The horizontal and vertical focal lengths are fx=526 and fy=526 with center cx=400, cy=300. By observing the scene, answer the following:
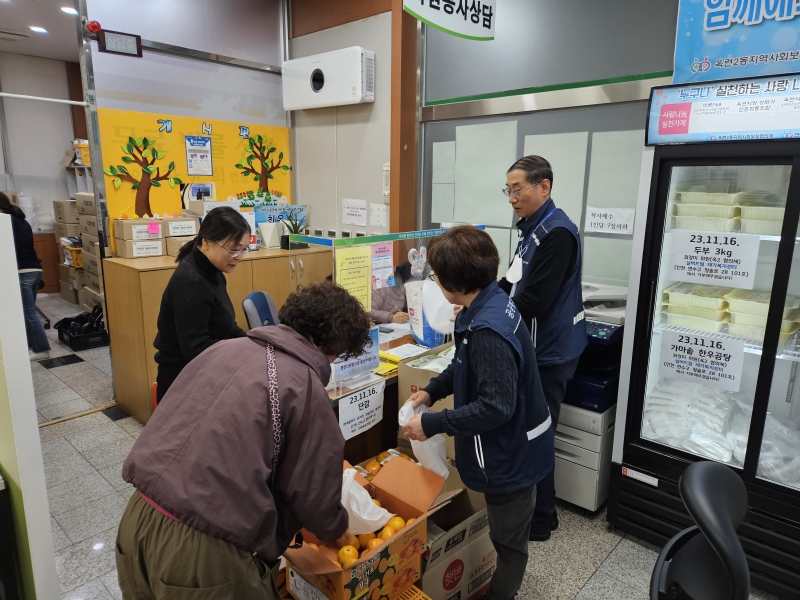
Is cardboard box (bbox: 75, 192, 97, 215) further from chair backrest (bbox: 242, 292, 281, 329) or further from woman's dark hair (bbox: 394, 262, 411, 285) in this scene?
woman's dark hair (bbox: 394, 262, 411, 285)

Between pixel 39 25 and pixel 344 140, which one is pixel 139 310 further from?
pixel 39 25

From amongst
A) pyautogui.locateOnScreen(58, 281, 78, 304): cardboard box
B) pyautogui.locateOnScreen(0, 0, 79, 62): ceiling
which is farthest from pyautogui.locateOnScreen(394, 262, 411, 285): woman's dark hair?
pyautogui.locateOnScreen(58, 281, 78, 304): cardboard box

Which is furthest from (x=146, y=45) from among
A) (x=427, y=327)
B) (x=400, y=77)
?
(x=427, y=327)

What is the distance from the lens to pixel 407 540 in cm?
162

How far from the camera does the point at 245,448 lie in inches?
44.6

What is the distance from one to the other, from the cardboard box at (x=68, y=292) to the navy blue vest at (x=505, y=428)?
6642 millimetres

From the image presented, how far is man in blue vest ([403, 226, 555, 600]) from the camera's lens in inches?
58.2

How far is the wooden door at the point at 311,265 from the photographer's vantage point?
2.06m

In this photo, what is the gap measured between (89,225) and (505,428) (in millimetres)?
5845

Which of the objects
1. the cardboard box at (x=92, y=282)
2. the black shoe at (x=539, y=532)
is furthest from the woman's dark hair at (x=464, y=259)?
the cardboard box at (x=92, y=282)

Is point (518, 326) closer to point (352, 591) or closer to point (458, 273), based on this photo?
point (458, 273)

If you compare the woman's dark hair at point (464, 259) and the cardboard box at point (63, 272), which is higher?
the woman's dark hair at point (464, 259)

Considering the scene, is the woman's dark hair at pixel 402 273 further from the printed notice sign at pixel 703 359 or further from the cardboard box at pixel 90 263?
the cardboard box at pixel 90 263

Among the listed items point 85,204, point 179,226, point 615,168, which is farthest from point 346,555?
point 85,204
